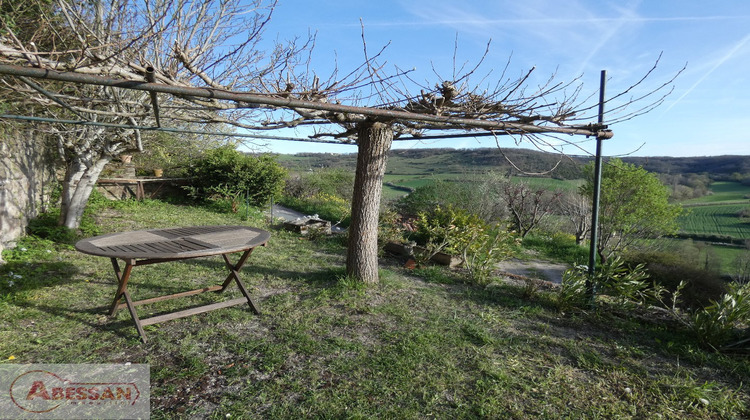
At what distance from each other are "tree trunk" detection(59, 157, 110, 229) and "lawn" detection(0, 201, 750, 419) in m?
2.31

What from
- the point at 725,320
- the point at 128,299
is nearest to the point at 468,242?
the point at 725,320

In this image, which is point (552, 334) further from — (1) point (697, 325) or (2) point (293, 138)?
(2) point (293, 138)

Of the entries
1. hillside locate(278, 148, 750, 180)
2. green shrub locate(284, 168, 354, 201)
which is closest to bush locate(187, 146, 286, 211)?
hillside locate(278, 148, 750, 180)

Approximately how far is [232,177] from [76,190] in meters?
4.47

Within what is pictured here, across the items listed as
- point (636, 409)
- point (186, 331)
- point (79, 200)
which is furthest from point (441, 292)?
point (79, 200)

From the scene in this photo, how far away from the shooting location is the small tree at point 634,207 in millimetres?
9703

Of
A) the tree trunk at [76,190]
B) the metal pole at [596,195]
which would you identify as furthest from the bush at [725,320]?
the tree trunk at [76,190]

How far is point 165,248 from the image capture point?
3232 millimetres

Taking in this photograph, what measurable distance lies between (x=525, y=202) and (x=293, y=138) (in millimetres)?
9783

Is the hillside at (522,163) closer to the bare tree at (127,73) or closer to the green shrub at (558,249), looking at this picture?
the green shrub at (558,249)

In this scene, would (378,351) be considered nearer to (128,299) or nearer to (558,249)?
(128,299)

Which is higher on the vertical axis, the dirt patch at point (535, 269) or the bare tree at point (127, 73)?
the bare tree at point (127, 73)

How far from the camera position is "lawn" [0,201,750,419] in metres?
2.37

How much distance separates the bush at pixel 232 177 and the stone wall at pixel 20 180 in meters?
3.85
